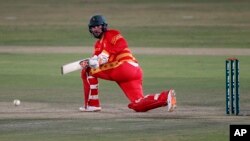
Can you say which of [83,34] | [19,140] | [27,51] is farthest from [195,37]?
[19,140]

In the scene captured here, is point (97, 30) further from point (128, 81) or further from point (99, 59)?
point (128, 81)

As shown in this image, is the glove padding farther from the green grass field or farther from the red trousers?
the green grass field

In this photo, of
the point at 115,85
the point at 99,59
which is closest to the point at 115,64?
the point at 99,59

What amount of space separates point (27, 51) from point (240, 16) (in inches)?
608

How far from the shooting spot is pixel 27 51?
35281mm

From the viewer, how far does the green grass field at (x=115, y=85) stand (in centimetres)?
1752

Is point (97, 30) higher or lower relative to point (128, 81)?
higher

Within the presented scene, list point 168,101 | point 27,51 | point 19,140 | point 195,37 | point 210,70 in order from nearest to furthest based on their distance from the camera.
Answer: point 19,140 < point 168,101 < point 210,70 < point 27,51 < point 195,37

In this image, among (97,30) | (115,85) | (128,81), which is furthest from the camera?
(115,85)

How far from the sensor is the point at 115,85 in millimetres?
25281

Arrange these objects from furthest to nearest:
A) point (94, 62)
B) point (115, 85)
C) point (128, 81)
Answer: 1. point (115, 85)
2. point (128, 81)
3. point (94, 62)

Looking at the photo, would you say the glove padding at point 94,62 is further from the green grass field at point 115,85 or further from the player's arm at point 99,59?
the green grass field at point 115,85

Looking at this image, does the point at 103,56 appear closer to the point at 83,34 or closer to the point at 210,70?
→ the point at 210,70

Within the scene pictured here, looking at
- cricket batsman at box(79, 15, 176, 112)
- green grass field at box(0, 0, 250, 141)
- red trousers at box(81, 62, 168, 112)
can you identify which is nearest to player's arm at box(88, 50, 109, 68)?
cricket batsman at box(79, 15, 176, 112)
